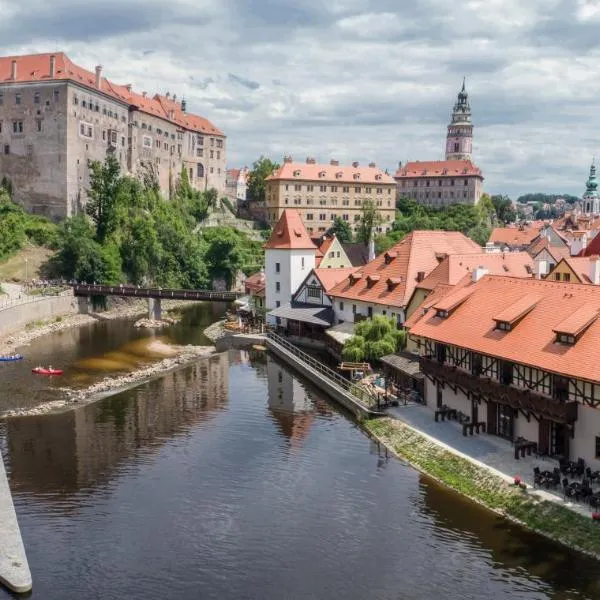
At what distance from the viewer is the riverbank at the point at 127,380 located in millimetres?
36938

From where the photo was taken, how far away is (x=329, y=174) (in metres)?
118

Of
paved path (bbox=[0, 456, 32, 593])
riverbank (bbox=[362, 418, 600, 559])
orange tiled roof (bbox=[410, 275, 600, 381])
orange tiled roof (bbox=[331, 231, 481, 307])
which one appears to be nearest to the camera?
paved path (bbox=[0, 456, 32, 593])

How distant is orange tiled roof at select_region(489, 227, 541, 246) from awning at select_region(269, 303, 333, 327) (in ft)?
182

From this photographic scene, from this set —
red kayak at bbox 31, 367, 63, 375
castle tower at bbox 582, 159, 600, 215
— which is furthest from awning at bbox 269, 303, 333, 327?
castle tower at bbox 582, 159, 600, 215

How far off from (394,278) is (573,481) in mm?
27362

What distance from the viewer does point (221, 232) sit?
102000 millimetres

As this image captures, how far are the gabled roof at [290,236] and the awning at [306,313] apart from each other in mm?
4961

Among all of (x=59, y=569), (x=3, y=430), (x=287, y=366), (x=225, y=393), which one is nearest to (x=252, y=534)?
(x=59, y=569)

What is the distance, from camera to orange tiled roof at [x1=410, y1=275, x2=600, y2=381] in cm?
2470

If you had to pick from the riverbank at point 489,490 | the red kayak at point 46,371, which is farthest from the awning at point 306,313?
the riverbank at point 489,490

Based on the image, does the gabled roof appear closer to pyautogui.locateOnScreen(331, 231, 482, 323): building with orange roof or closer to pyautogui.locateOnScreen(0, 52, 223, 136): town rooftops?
pyautogui.locateOnScreen(331, 231, 482, 323): building with orange roof

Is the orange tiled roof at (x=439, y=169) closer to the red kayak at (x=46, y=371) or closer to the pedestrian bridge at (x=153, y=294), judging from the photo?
the pedestrian bridge at (x=153, y=294)

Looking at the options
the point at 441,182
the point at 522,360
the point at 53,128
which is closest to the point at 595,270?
the point at 522,360

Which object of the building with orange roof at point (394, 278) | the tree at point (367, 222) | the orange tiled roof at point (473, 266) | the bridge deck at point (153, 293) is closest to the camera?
the orange tiled roof at point (473, 266)
